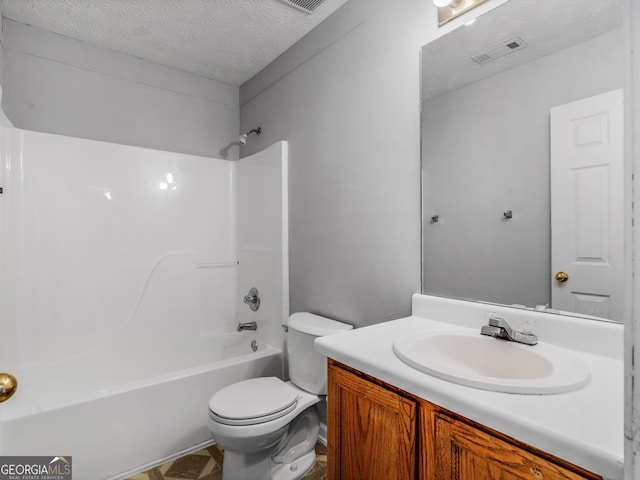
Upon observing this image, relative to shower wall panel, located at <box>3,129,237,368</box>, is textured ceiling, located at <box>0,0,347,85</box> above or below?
above

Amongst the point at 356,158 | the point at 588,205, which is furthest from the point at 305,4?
the point at 588,205

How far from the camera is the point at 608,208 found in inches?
38.9

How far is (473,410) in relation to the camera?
27.8 inches

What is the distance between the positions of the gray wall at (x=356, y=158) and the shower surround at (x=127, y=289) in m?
0.24

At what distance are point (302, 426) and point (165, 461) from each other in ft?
2.47

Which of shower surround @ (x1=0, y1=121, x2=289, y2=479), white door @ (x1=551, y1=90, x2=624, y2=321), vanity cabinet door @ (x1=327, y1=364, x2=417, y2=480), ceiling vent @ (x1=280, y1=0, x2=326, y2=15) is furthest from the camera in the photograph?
ceiling vent @ (x1=280, y1=0, x2=326, y2=15)

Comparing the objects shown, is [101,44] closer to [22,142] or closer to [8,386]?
[22,142]

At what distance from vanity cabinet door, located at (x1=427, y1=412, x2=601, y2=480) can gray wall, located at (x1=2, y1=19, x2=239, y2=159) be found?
2630 mm

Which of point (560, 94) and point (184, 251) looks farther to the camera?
point (184, 251)

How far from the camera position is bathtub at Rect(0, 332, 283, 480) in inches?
59.1

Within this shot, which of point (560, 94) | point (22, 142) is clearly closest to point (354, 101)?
point (560, 94)

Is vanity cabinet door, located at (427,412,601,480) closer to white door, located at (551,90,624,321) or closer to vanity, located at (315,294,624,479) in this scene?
vanity, located at (315,294,624,479)

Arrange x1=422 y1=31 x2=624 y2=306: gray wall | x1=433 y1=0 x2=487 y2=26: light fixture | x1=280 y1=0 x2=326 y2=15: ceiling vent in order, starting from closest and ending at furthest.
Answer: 1. x1=422 y1=31 x2=624 y2=306: gray wall
2. x1=433 y1=0 x2=487 y2=26: light fixture
3. x1=280 y1=0 x2=326 y2=15: ceiling vent

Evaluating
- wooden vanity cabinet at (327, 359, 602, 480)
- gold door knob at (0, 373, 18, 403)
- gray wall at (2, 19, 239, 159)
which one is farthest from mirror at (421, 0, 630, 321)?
gray wall at (2, 19, 239, 159)
